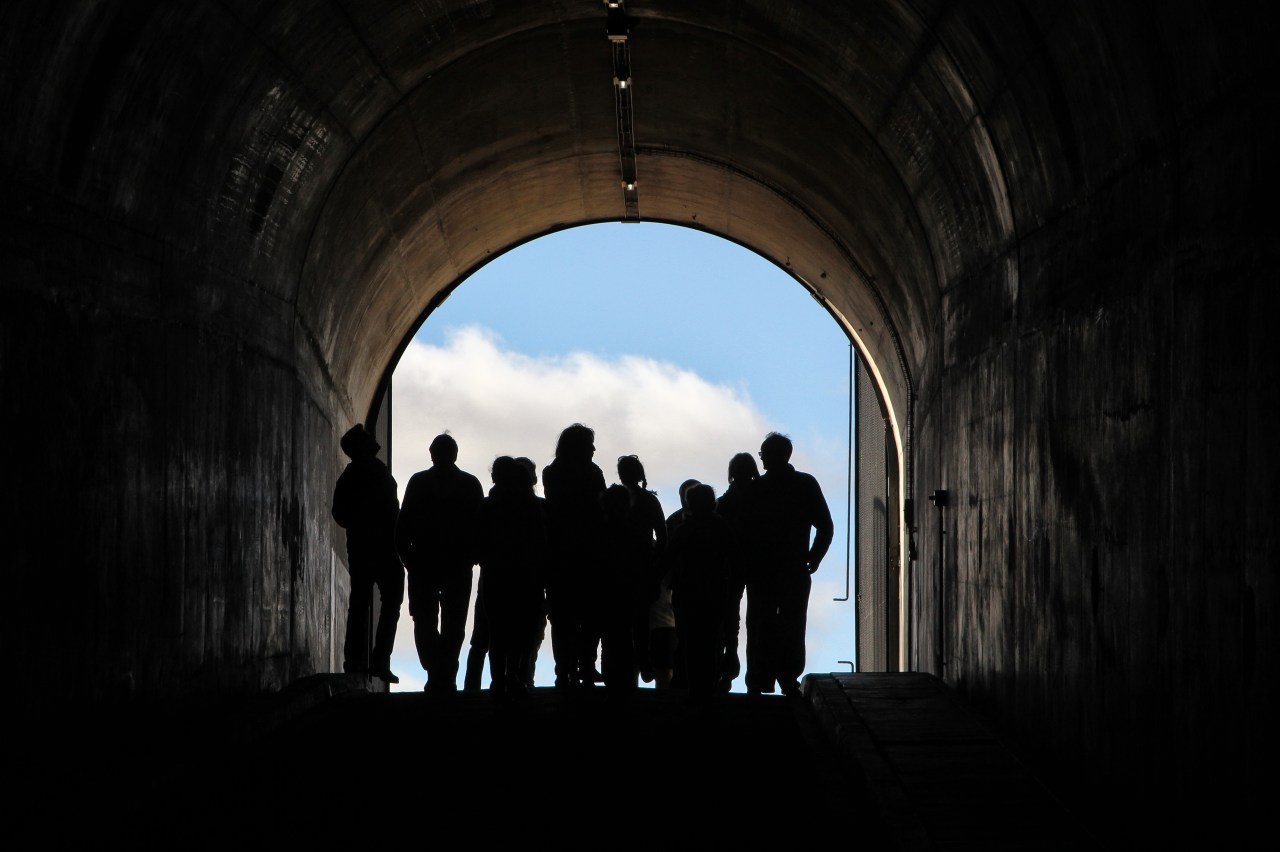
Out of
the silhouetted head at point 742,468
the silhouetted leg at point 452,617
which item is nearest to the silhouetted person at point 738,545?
the silhouetted head at point 742,468

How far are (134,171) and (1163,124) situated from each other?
4.48 meters

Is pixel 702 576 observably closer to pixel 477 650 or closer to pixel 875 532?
pixel 477 650

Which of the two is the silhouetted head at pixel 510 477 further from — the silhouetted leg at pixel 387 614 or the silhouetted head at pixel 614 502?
the silhouetted leg at pixel 387 614

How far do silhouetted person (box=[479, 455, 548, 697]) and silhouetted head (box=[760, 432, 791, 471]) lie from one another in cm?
149

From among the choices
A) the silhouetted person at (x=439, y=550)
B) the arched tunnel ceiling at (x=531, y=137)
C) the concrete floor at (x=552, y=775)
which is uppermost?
the arched tunnel ceiling at (x=531, y=137)

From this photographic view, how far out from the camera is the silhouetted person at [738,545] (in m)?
9.61

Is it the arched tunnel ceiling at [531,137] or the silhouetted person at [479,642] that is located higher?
the arched tunnel ceiling at [531,137]

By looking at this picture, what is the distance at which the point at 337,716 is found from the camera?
28.6 feet

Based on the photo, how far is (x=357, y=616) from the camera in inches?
409

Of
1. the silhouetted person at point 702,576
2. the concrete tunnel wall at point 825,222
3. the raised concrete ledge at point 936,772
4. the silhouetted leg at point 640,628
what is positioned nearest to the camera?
the concrete tunnel wall at point 825,222

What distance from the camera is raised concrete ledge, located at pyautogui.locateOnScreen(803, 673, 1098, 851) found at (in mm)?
5746

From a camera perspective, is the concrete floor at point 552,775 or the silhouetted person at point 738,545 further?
the silhouetted person at point 738,545

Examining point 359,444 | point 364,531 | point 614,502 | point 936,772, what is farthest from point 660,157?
point 936,772

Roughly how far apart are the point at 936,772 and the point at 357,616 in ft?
15.2
